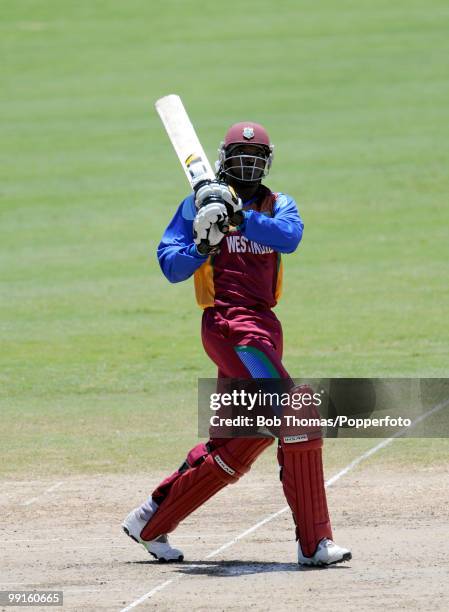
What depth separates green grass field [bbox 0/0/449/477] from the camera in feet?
40.9

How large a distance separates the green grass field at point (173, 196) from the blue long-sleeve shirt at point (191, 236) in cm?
315

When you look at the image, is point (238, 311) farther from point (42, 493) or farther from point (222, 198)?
point (42, 493)

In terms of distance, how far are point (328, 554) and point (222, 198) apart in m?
1.80

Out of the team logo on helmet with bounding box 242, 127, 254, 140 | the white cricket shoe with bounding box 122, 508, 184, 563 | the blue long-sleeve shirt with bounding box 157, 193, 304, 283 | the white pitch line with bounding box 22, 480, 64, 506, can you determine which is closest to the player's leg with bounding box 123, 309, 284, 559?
the white cricket shoe with bounding box 122, 508, 184, 563

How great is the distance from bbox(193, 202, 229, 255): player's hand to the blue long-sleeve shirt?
9 centimetres

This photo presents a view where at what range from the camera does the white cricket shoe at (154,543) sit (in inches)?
273

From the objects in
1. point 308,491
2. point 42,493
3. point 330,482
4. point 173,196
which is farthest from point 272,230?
point 173,196

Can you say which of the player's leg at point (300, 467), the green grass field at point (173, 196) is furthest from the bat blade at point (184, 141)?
the green grass field at point (173, 196)

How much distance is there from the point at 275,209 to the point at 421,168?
1637 centimetres

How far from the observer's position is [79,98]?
95.0 feet

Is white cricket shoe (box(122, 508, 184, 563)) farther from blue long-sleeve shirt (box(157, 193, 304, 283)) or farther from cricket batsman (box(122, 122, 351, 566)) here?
blue long-sleeve shirt (box(157, 193, 304, 283))

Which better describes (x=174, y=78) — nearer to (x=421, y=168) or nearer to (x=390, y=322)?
(x=421, y=168)

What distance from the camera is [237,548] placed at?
23.5 feet

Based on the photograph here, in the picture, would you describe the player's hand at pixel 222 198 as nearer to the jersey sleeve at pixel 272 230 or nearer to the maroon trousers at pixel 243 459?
the jersey sleeve at pixel 272 230
